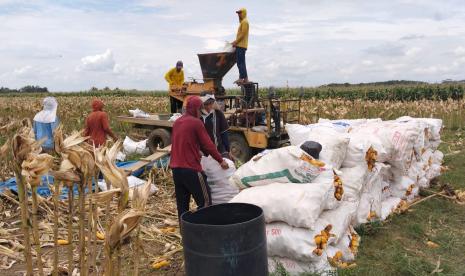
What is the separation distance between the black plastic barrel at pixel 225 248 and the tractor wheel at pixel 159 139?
6705 mm

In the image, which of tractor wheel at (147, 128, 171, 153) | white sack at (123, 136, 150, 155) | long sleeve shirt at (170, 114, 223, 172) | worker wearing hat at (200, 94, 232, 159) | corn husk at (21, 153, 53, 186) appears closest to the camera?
corn husk at (21, 153, 53, 186)

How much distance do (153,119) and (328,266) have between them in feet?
23.3

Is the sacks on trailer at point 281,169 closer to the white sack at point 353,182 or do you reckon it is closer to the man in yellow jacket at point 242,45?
the white sack at point 353,182

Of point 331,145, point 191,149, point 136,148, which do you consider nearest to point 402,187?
point 331,145

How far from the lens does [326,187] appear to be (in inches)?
156

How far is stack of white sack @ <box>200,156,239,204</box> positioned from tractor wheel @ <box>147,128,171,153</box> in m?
4.56

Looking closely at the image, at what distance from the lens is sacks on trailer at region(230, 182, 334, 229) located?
A: 3648 mm

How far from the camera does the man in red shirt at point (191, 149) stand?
13.9 feet

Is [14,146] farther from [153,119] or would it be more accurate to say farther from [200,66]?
[153,119]

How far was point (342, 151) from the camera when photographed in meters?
4.76

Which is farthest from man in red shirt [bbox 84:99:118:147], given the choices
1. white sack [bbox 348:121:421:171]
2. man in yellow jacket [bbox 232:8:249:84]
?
white sack [bbox 348:121:421:171]

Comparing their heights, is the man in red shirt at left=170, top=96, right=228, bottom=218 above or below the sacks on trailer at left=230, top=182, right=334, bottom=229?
above

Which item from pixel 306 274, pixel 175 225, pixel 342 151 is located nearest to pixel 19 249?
pixel 175 225

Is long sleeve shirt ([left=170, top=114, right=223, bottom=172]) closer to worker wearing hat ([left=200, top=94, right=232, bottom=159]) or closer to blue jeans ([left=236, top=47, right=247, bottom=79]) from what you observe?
worker wearing hat ([left=200, top=94, right=232, bottom=159])
